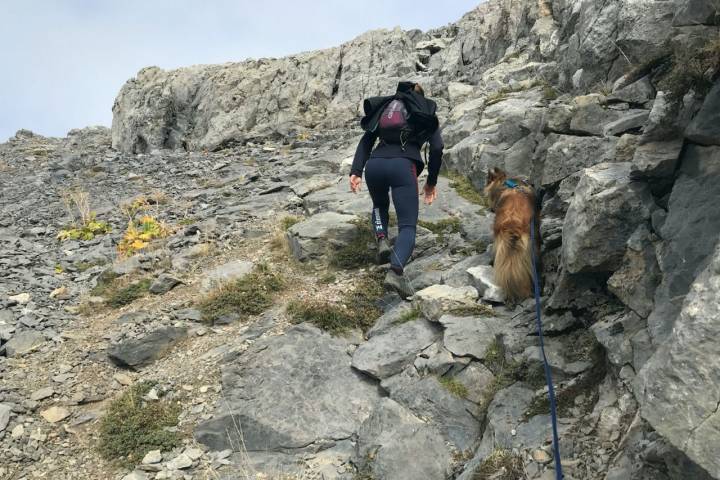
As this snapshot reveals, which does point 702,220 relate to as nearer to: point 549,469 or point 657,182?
point 657,182

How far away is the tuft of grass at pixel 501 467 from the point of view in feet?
10.5

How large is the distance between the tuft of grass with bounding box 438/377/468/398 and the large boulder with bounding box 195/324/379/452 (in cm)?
73

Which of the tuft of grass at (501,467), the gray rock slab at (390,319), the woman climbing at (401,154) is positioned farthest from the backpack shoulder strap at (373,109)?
the tuft of grass at (501,467)

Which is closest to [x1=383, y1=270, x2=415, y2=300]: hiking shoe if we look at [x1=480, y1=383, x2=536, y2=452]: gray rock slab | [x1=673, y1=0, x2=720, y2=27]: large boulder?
[x1=480, y1=383, x2=536, y2=452]: gray rock slab

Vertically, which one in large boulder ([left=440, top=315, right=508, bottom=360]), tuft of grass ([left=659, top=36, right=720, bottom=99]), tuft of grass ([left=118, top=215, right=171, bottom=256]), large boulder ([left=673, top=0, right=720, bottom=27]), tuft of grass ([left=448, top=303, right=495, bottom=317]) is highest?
large boulder ([left=673, top=0, right=720, bottom=27])

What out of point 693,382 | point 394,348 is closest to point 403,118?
Answer: point 394,348

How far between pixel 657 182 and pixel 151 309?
5759mm

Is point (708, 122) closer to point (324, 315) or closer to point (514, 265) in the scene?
point (514, 265)

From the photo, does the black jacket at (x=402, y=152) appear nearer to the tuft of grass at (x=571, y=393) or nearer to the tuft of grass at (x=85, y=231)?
the tuft of grass at (x=571, y=393)

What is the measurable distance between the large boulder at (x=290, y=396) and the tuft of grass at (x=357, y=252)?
1731 mm

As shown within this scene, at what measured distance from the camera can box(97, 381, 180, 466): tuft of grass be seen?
14.8 ft

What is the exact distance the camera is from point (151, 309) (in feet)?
22.3

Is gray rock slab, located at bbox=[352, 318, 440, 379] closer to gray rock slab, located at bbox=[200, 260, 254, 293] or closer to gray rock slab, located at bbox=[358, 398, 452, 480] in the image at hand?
gray rock slab, located at bbox=[358, 398, 452, 480]

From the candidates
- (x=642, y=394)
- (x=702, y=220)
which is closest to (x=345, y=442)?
(x=642, y=394)
